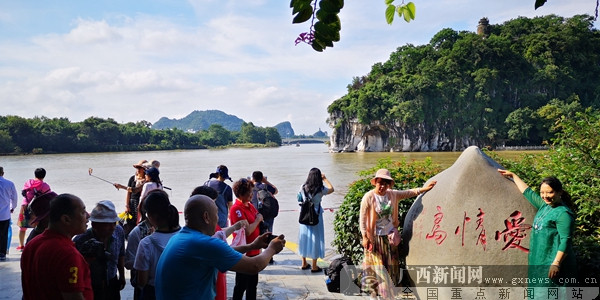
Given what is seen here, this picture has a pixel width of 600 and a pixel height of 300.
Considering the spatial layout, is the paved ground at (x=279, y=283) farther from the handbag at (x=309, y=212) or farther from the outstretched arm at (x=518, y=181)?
the outstretched arm at (x=518, y=181)

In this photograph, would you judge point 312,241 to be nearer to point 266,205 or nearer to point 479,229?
point 266,205

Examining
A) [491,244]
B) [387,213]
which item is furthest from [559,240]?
[387,213]

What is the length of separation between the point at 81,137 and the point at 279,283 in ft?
217

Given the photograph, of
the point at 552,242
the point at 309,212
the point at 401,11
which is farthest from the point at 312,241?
the point at 401,11

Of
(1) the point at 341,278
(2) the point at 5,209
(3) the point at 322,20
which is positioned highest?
(3) the point at 322,20

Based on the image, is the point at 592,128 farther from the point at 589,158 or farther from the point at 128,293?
the point at 128,293

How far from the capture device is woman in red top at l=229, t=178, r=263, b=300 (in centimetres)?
362

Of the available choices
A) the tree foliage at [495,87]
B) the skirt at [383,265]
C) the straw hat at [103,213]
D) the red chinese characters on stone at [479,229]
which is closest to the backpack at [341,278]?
the skirt at [383,265]

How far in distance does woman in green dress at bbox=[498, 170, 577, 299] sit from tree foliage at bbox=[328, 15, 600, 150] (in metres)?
52.9

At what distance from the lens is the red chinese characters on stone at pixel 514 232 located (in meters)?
3.26

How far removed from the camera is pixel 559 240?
282 centimetres

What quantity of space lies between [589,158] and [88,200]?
14.5 m

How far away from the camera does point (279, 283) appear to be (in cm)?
475

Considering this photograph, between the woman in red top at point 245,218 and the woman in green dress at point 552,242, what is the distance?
83.2 inches
